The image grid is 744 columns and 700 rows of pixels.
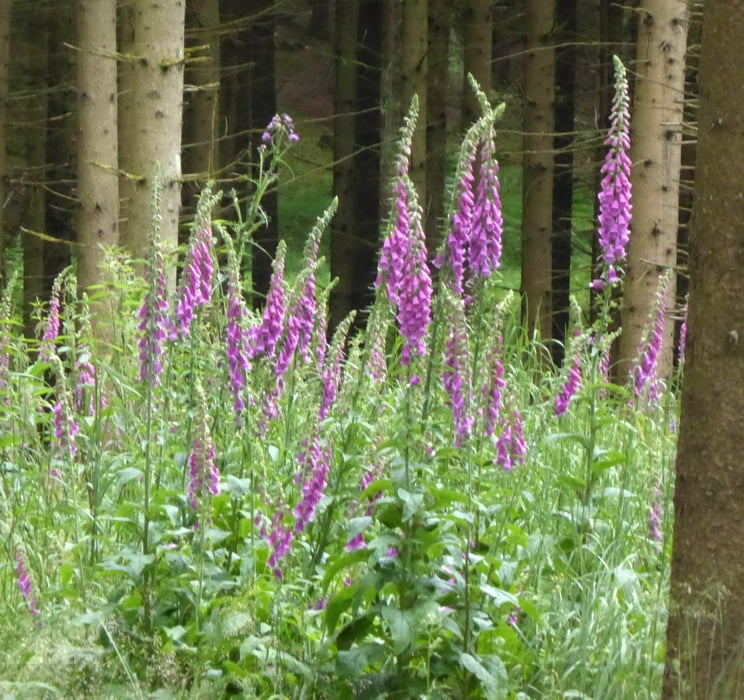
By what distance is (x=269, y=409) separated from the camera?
184 inches

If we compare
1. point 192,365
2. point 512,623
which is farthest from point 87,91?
point 512,623

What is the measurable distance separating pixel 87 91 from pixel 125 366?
5299mm

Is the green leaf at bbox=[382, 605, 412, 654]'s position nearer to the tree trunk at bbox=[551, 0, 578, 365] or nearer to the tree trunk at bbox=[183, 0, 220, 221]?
the tree trunk at bbox=[183, 0, 220, 221]

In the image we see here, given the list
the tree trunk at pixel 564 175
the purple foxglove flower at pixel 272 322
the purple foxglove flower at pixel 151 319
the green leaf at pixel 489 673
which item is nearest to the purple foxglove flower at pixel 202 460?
the purple foxglove flower at pixel 151 319

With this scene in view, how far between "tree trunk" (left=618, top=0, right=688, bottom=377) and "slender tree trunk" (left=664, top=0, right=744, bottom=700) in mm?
6779

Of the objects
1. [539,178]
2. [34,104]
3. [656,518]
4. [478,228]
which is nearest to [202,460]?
[478,228]

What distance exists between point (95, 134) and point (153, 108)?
85.2 inches

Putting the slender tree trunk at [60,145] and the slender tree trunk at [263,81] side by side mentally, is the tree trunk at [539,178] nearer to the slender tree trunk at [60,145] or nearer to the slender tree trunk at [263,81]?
the slender tree trunk at [60,145]

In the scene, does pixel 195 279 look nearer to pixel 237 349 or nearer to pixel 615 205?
pixel 237 349

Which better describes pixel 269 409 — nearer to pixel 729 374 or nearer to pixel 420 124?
pixel 729 374

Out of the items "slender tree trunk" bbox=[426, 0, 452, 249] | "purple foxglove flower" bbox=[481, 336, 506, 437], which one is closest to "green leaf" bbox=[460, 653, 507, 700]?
"purple foxglove flower" bbox=[481, 336, 506, 437]

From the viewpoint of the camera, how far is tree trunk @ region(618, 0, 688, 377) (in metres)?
10.3

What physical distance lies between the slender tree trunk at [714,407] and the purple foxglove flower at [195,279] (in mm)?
1820

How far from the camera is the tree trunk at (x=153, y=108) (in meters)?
9.51
